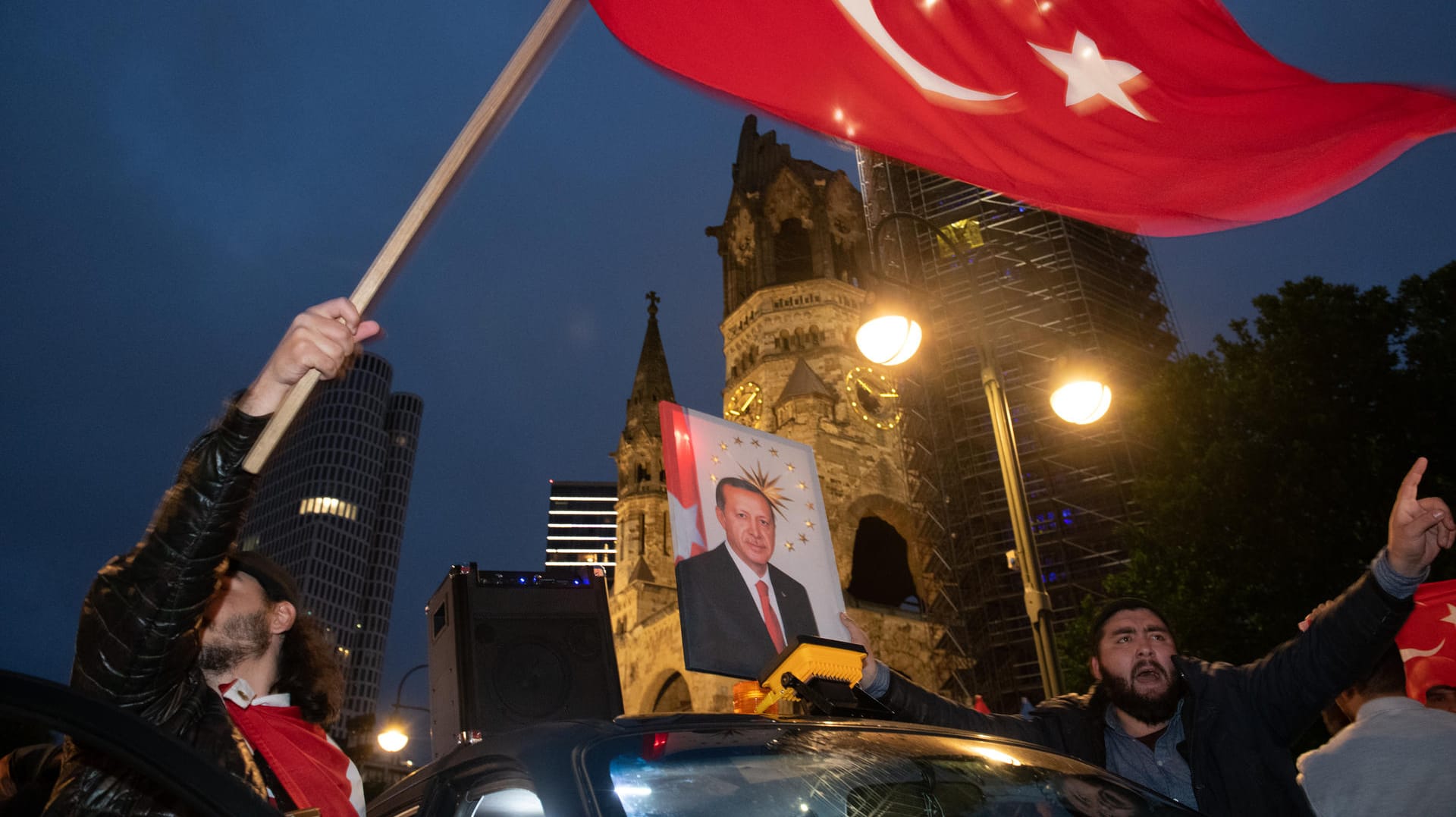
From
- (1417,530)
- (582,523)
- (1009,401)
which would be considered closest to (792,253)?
(1009,401)

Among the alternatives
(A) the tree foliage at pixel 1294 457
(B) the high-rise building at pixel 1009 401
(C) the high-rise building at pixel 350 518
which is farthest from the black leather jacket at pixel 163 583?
(C) the high-rise building at pixel 350 518

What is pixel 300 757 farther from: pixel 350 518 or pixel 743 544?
pixel 350 518

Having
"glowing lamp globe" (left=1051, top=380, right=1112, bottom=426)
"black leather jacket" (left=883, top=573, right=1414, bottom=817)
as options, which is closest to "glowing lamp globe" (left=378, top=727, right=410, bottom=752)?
"glowing lamp globe" (left=1051, top=380, right=1112, bottom=426)

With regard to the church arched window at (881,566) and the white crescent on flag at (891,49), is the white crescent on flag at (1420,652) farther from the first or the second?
the church arched window at (881,566)

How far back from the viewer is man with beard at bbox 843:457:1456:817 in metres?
2.96

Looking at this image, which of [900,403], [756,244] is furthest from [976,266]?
[756,244]

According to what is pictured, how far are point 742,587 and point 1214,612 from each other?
11.7 meters

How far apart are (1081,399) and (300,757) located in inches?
238

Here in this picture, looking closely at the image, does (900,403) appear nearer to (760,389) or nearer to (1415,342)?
(760,389)

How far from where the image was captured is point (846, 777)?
1.97 metres

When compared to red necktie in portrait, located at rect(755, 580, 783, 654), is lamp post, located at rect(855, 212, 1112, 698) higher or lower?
higher

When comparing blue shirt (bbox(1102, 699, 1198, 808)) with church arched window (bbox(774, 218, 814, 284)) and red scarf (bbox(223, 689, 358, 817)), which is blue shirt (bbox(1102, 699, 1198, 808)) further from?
church arched window (bbox(774, 218, 814, 284))

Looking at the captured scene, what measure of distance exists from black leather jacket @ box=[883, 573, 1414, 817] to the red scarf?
2.10 m

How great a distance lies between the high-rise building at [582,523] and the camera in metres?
127
